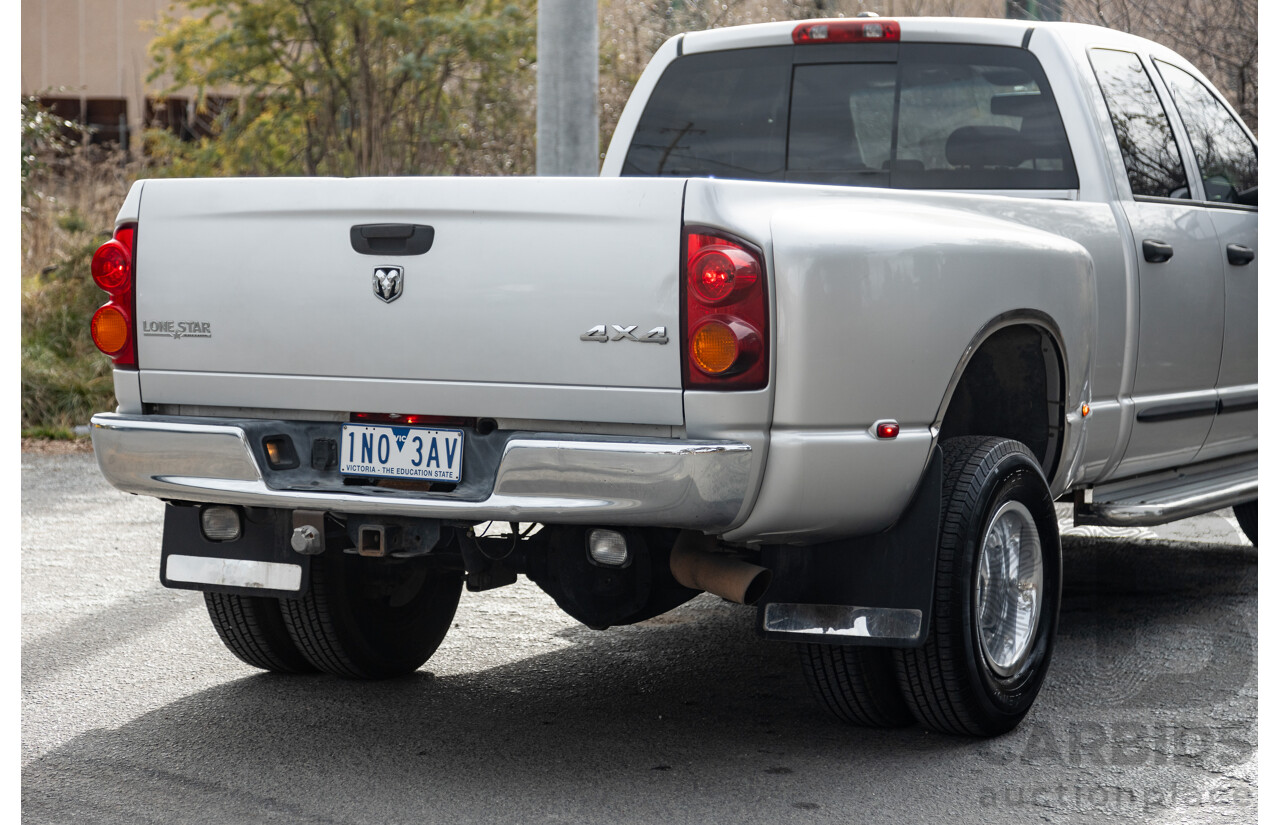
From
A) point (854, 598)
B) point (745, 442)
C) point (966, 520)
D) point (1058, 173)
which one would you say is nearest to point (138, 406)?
point (745, 442)

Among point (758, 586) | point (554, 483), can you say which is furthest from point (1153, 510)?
point (554, 483)

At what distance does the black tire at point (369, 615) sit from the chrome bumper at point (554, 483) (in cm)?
62

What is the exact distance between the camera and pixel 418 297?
3723 mm

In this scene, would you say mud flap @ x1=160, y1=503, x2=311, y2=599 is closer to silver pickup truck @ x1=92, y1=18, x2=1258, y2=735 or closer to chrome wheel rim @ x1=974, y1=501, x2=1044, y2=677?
silver pickup truck @ x1=92, y1=18, x2=1258, y2=735

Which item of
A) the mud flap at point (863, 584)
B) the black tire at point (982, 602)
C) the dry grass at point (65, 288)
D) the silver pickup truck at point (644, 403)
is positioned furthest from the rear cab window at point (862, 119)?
the dry grass at point (65, 288)

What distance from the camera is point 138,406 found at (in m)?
4.07

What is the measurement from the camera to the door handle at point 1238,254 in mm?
5664

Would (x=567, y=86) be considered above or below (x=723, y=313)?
above

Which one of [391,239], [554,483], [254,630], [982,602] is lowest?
[254,630]

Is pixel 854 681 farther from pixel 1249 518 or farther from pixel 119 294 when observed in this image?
pixel 1249 518

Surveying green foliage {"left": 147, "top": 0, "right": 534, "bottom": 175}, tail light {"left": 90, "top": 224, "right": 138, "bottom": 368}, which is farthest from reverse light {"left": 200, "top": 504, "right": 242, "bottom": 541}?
green foliage {"left": 147, "top": 0, "right": 534, "bottom": 175}

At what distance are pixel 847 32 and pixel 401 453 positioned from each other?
8.56 feet

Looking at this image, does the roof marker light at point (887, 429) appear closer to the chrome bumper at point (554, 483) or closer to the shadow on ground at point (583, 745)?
the chrome bumper at point (554, 483)

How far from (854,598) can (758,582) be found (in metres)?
0.25
